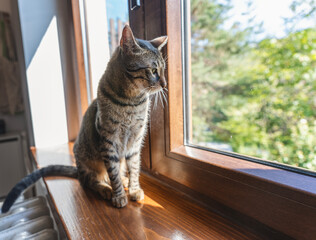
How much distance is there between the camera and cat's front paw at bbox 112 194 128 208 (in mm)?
624

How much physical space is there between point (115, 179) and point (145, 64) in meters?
0.41

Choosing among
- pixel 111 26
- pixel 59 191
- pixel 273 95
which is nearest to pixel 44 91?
pixel 111 26

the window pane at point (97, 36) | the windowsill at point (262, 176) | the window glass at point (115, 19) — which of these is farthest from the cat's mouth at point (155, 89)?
the window pane at point (97, 36)

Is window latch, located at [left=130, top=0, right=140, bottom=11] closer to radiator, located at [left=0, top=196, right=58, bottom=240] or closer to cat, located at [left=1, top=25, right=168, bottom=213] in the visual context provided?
cat, located at [left=1, top=25, right=168, bottom=213]

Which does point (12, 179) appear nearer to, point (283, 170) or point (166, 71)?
point (166, 71)

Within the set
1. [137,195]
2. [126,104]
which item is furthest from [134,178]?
[126,104]

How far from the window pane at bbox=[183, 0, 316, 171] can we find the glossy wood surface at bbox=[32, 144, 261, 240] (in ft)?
0.75

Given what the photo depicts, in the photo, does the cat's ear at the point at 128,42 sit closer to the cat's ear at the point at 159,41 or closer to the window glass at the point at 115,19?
the cat's ear at the point at 159,41

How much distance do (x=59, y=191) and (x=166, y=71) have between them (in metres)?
0.63

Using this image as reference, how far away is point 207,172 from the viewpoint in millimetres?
570

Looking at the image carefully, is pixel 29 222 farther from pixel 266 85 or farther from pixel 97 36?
pixel 97 36

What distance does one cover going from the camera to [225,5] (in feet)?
2.94

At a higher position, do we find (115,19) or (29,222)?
(115,19)

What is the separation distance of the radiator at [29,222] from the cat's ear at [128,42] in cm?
68
